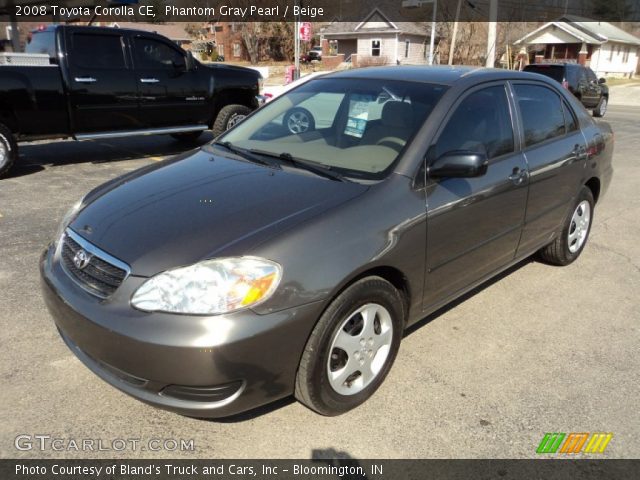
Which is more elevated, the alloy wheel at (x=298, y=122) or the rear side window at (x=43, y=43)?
the rear side window at (x=43, y=43)

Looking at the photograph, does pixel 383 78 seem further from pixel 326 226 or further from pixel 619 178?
pixel 619 178

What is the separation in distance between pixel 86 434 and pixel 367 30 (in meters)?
52.8

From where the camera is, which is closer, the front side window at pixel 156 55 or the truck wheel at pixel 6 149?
the truck wheel at pixel 6 149

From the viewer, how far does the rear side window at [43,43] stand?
7770 millimetres

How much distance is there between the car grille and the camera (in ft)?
7.86

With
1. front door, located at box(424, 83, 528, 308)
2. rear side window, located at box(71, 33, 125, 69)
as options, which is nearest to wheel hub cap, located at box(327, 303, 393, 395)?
front door, located at box(424, 83, 528, 308)

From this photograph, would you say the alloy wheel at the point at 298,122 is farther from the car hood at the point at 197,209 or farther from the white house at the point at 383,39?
the white house at the point at 383,39

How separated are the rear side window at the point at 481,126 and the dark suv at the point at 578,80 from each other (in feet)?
42.4

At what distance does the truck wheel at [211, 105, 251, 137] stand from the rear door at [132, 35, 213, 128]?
0.85 feet

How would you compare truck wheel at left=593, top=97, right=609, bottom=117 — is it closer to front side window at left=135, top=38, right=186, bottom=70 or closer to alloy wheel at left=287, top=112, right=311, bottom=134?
front side window at left=135, top=38, right=186, bottom=70

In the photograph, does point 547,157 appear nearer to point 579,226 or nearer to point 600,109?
point 579,226

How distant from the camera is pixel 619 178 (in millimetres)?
8648

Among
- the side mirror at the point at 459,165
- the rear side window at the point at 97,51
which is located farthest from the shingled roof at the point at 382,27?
the side mirror at the point at 459,165

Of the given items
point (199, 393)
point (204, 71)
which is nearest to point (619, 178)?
point (204, 71)
